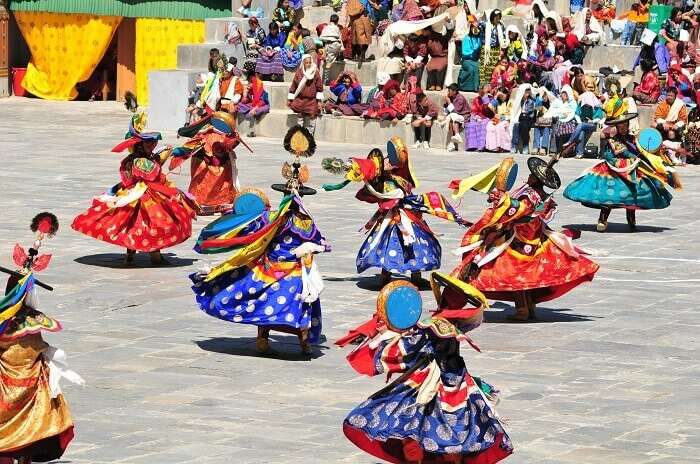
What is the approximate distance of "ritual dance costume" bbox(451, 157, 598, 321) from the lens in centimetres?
1669

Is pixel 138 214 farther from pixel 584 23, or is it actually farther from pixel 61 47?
pixel 61 47

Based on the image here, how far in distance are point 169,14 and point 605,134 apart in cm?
1629

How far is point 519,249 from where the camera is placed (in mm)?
17016

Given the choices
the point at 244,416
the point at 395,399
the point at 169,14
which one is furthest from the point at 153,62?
the point at 395,399

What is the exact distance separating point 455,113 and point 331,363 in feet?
54.6

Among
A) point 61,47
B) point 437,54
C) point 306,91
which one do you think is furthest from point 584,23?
point 61,47

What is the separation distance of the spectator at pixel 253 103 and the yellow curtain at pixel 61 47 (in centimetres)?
590

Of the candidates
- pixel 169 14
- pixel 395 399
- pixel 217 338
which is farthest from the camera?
pixel 169 14

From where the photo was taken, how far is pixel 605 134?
2327 cm

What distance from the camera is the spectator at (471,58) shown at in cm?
3266

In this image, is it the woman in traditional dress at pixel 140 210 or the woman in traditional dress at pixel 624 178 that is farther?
the woman in traditional dress at pixel 624 178

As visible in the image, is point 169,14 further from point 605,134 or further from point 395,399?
point 395,399

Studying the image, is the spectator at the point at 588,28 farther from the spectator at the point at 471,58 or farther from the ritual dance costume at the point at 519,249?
the ritual dance costume at the point at 519,249

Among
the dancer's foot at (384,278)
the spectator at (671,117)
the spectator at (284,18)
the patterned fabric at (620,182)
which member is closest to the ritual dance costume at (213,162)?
the dancer's foot at (384,278)
